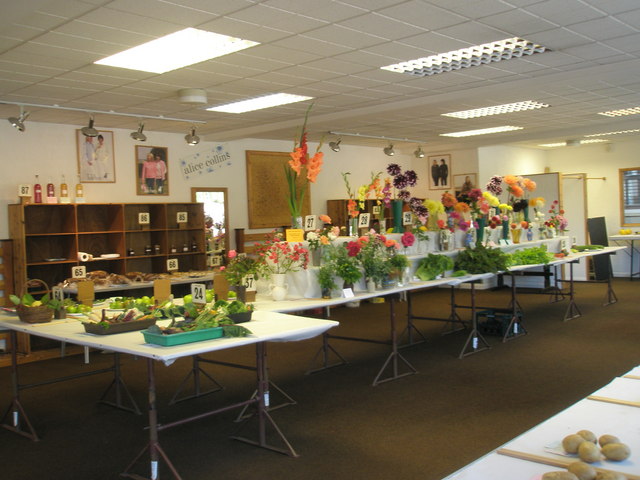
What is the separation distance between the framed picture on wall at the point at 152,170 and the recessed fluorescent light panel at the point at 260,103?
185 cm

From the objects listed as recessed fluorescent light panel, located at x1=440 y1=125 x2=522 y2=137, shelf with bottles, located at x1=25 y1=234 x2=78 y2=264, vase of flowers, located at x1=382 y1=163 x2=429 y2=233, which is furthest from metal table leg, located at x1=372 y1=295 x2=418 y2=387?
recessed fluorescent light panel, located at x1=440 y1=125 x2=522 y2=137

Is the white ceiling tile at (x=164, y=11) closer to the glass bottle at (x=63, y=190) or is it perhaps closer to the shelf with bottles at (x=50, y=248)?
the glass bottle at (x=63, y=190)

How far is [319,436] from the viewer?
4648 millimetres

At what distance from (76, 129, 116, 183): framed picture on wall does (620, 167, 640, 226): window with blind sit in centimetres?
1068

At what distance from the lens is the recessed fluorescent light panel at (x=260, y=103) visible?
724 centimetres

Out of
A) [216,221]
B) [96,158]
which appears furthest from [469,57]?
[216,221]

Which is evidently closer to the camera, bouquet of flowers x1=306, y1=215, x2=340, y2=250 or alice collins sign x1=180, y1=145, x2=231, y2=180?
bouquet of flowers x1=306, y1=215, x2=340, y2=250

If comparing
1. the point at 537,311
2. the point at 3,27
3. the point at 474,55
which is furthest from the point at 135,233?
the point at 537,311

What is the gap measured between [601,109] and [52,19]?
299 inches

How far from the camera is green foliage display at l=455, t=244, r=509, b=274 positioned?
737 centimetres

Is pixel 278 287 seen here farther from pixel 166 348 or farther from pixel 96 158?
pixel 96 158

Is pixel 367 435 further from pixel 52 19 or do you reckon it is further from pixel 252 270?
pixel 52 19

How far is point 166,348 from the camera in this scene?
3586 mm

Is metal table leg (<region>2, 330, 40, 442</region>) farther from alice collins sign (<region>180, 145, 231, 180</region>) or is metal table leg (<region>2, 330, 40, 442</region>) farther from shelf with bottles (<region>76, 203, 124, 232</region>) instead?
alice collins sign (<region>180, 145, 231, 180</region>)
